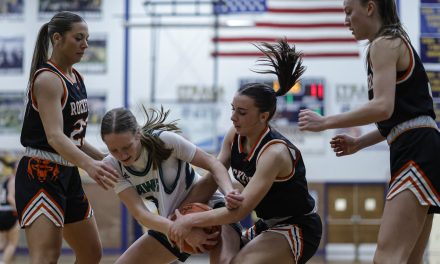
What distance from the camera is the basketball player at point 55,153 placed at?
4.28m

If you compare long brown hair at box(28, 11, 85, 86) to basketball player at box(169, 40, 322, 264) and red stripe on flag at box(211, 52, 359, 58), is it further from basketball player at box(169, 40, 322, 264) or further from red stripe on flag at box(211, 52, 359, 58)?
red stripe on flag at box(211, 52, 359, 58)

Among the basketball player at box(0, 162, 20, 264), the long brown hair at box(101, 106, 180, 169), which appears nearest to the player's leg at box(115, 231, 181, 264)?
the long brown hair at box(101, 106, 180, 169)

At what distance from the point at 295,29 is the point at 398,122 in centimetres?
1070

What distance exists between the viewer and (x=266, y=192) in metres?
3.91

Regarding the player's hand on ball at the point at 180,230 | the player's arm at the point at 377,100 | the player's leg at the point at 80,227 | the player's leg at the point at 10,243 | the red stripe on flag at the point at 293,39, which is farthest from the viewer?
the red stripe on flag at the point at 293,39

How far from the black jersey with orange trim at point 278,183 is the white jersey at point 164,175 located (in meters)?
0.39

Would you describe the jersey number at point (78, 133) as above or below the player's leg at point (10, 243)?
above

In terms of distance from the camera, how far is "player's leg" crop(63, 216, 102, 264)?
4676mm

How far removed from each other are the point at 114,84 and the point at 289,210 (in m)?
10.9

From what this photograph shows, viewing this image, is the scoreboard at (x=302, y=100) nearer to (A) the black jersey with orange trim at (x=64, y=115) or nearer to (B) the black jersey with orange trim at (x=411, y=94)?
(A) the black jersey with orange trim at (x=64, y=115)

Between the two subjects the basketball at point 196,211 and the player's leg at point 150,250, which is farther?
the player's leg at point 150,250

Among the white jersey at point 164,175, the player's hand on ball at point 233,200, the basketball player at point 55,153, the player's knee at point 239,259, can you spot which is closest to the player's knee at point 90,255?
the basketball player at point 55,153

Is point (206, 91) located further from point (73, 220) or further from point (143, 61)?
point (73, 220)

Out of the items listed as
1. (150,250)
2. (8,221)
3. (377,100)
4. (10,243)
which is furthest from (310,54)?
(377,100)
